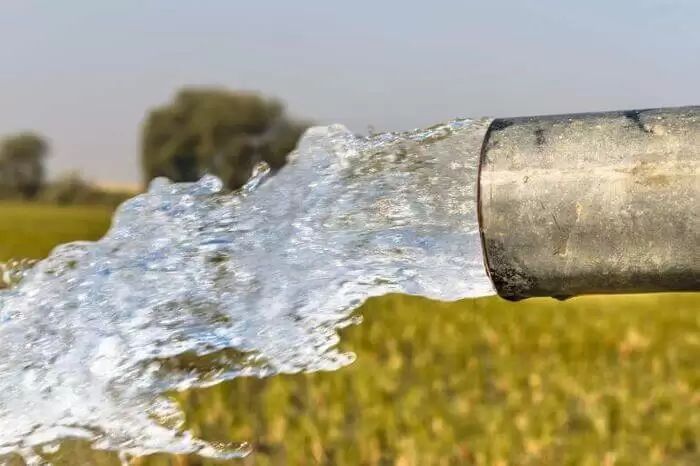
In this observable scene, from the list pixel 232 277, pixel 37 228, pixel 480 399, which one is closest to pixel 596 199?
pixel 232 277

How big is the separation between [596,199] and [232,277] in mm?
534

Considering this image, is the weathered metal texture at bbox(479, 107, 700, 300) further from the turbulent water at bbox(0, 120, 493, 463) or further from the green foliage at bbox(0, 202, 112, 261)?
the green foliage at bbox(0, 202, 112, 261)

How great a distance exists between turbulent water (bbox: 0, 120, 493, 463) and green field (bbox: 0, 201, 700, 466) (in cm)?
31

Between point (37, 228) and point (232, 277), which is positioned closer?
point (232, 277)

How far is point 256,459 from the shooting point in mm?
1655

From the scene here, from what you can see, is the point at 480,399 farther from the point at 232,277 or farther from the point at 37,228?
the point at 37,228

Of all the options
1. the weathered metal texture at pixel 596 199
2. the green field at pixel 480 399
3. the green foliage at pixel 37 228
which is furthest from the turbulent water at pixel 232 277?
the green foliage at pixel 37 228

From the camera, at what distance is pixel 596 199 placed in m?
0.65

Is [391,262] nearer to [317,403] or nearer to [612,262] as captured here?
[612,262]

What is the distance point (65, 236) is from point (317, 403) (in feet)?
9.30

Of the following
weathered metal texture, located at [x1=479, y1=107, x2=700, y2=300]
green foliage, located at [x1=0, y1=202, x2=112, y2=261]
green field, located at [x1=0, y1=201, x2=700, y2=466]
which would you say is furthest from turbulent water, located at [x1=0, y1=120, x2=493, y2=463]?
green foliage, located at [x1=0, y1=202, x2=112, y2=261]

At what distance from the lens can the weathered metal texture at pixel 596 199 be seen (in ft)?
2.11

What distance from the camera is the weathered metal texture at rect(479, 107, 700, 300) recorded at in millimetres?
644

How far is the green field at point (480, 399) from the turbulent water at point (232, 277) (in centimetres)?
31
